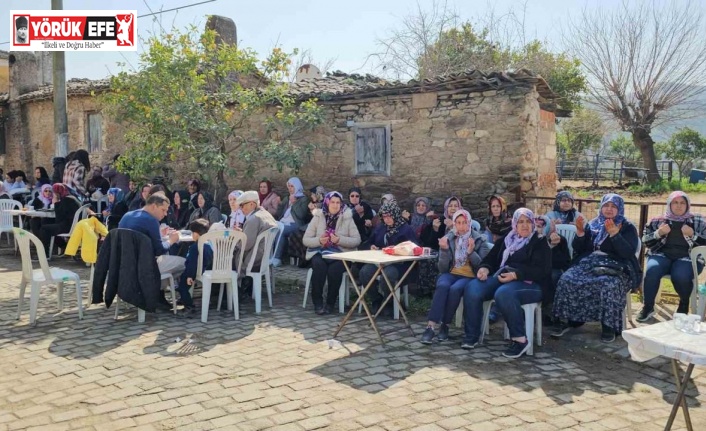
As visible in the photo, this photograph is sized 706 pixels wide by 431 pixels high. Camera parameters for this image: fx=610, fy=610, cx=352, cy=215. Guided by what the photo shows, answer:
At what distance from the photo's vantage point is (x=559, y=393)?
14.6ft

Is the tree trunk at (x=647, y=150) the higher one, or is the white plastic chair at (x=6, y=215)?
the tree trunk at (x=647, y=150)

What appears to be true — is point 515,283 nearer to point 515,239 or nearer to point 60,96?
point 515,239

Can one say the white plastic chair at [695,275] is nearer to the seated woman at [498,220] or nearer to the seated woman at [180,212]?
the seated woman at [498,220]

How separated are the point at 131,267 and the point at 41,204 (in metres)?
7.35

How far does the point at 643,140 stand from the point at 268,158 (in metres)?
19.3

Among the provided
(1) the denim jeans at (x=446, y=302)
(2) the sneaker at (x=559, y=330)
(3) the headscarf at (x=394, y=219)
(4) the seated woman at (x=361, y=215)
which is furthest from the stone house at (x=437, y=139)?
(1) the denim jeans at (x=446, y=302)

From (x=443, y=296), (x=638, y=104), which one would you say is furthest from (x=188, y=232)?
(x=638, y=104)

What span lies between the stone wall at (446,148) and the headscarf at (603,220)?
8.07 feet

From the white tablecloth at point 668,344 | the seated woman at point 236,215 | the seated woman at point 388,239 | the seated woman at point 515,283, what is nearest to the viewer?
the white tablecloth at point 668,344

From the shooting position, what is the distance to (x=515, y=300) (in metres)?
5.35

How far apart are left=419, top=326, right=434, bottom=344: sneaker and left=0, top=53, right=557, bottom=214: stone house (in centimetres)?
371

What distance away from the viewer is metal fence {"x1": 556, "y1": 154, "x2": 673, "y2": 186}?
81.1 ft

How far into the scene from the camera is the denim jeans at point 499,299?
5328mm

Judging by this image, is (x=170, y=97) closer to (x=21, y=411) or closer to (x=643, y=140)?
(x=21, y=411)
